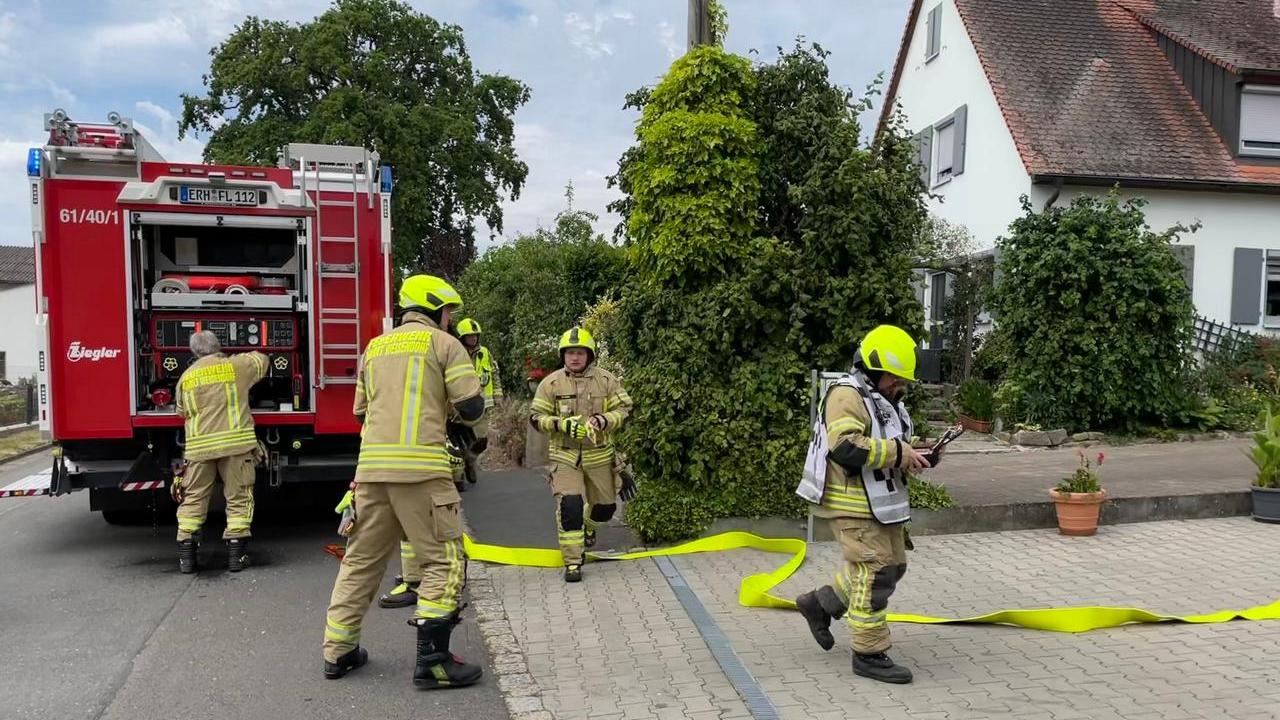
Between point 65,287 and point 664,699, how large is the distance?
560 cm

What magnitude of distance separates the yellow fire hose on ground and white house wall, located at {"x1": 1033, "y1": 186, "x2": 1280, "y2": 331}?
35.5ft

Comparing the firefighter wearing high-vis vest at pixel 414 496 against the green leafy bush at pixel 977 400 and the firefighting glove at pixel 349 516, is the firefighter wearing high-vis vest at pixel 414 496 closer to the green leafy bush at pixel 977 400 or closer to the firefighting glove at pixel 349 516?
the firefighting glove at pixel 349 516

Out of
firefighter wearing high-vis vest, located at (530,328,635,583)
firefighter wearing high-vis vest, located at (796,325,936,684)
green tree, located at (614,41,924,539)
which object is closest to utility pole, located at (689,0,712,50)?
green tree, located at (614,41,924,539)

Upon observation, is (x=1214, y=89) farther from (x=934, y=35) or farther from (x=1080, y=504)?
(x=1080, y=504)

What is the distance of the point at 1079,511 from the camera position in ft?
23.5

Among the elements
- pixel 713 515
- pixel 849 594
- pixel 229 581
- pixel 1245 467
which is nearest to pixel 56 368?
pixel 229 581

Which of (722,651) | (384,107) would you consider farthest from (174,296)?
(384,107)

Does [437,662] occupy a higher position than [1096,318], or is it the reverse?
[1096,318]

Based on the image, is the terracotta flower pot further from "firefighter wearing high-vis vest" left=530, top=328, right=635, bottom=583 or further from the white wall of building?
the white wall of building

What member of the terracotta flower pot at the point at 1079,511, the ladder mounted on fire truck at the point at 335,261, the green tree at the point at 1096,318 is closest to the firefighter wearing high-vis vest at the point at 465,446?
the ladder mounted on fire truck at the point at 335,261

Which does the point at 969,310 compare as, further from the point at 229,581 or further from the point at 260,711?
the point at 260,711

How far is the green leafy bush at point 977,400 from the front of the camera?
42.2 ft

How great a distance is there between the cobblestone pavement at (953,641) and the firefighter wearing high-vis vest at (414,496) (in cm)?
61

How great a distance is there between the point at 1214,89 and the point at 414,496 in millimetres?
17156
